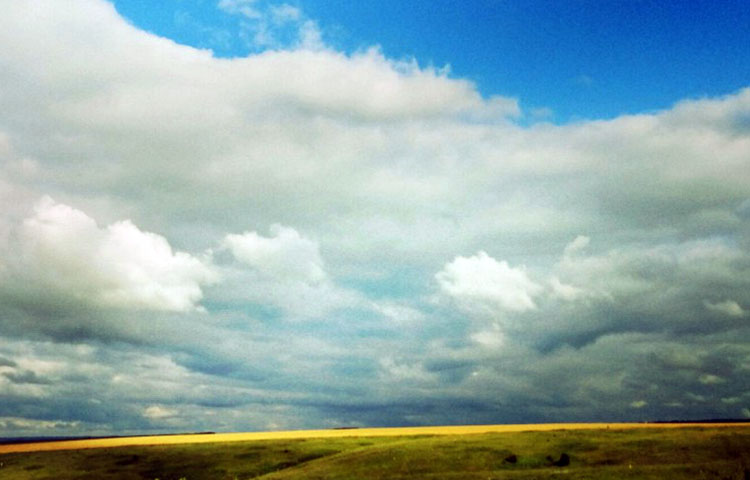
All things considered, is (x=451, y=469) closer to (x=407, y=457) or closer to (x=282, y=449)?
(x=407, y=457)

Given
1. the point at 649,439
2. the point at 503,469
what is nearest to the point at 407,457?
the point at 503,469

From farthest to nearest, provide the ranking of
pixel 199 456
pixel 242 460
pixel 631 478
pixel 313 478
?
1. pixel 199 456
2. pixel 242 460
3. pixel 313 478
4. pixel 631 478

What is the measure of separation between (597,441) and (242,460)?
58.3 m

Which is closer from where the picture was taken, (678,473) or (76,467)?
(678,473)

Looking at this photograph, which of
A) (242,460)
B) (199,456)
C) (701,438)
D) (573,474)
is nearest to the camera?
(573,474)

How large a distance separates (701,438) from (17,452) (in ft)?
450

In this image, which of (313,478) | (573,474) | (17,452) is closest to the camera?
(573,474)

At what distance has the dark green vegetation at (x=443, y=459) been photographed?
71.3 m

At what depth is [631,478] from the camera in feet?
207

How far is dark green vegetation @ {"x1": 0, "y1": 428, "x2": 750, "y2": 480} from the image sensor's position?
71.3 metres

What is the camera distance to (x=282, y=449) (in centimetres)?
12300

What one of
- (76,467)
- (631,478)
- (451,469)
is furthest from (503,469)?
(76,467)

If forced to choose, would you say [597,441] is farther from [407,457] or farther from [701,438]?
[407,457]

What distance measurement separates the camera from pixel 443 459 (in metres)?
88.4
